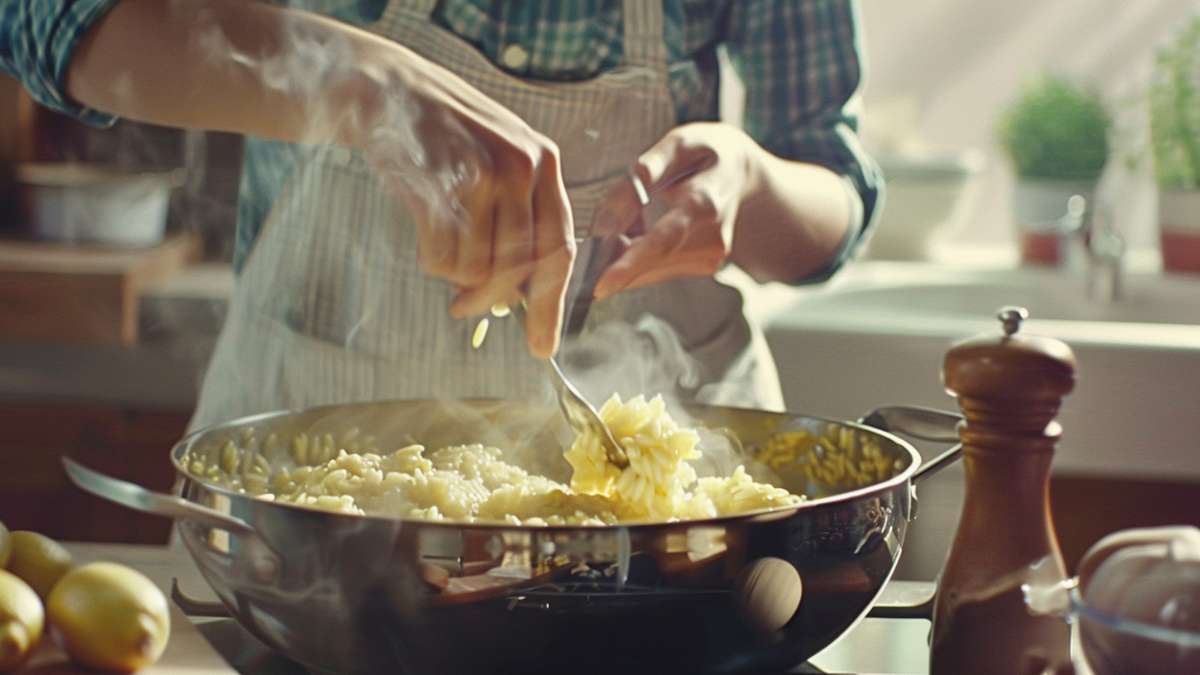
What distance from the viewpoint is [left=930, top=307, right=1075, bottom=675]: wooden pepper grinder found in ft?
2.43

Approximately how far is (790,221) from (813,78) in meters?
0.19

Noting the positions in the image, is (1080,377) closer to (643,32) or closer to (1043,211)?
(1043,211)

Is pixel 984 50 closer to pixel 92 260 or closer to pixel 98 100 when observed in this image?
pixel 92 260

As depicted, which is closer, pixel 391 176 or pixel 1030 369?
pixel 1030 369

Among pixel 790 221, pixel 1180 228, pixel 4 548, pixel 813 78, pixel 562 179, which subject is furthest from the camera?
pixel 1180 228

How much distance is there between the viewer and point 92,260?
7.13 feet

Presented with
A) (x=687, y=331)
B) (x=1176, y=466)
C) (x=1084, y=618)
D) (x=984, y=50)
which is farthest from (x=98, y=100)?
(x=984, y=50)

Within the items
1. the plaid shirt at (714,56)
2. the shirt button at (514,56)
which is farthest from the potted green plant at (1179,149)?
the shirt button at (514,56)

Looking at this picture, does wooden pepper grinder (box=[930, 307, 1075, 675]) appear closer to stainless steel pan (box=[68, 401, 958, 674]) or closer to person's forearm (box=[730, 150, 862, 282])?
stainless steel pan (box=[68, 401, 958, 674])

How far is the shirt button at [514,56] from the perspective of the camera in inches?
51.9

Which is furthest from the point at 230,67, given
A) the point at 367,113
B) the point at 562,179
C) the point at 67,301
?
the point at 67,301

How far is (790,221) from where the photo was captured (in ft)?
4.16

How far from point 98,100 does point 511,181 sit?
40 centimetres

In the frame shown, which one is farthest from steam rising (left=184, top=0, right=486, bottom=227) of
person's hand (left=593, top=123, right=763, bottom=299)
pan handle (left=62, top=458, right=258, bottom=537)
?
pan handle (left=62, top=458, right=258, bottom=537)
